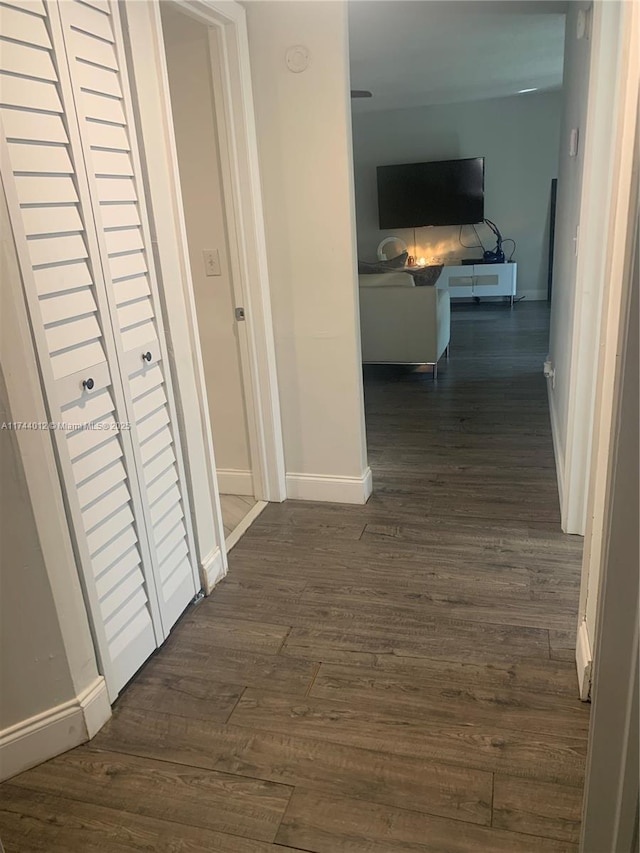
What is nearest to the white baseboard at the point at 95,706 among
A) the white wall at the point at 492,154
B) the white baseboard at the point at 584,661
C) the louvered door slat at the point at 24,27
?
the white baseboard at the point at 584,661

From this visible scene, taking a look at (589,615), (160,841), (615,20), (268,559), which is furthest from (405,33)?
(160,841)

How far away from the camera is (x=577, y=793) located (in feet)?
4.88

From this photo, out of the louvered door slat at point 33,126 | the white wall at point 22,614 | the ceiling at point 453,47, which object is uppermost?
the ceiling at point 453,47

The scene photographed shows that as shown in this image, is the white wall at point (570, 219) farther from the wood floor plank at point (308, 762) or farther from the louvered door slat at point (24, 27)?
the louvered door slat at point (24, 27)

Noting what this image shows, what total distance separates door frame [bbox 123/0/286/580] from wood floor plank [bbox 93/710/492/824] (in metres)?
0.66

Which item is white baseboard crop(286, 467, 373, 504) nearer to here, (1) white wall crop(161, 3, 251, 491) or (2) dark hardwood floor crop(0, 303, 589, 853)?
(2) dark hardwood floor crop(0, 303, 589, 853)

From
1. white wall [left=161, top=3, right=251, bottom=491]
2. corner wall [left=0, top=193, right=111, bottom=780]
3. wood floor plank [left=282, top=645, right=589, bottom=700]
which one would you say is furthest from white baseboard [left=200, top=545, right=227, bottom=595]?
white wall [left=161, top=3, right=251, bottom=491]

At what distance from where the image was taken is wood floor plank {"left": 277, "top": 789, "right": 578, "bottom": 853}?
1.38 metres

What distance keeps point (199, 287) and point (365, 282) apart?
2036 millimetres

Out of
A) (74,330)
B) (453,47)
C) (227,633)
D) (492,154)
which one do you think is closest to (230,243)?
(74,330)

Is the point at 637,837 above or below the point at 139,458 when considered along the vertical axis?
below

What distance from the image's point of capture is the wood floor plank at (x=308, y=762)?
1.50 metres

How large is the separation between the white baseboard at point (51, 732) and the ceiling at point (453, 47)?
11.7ft

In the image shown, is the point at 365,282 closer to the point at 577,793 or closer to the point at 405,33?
the point at 405,33
